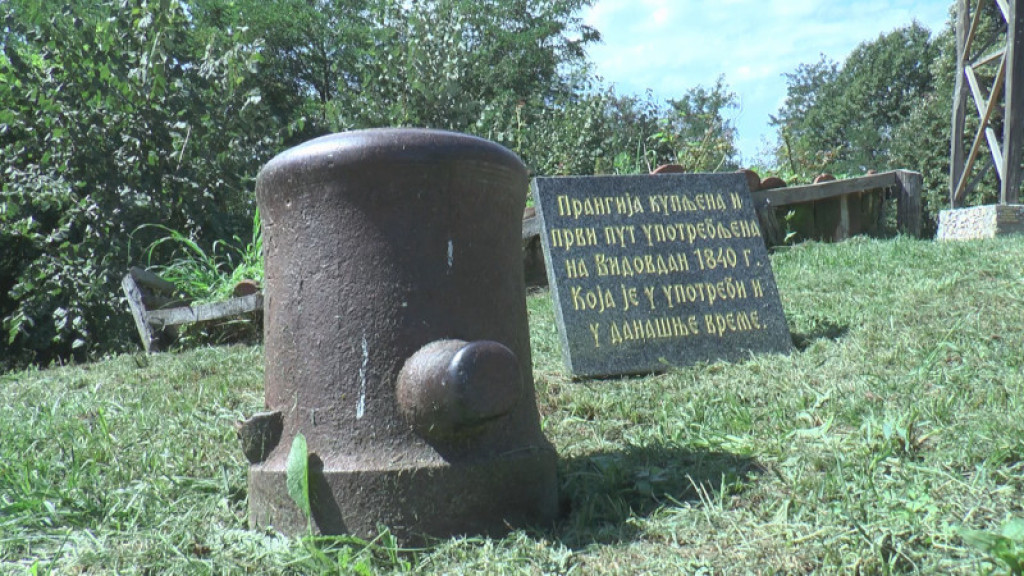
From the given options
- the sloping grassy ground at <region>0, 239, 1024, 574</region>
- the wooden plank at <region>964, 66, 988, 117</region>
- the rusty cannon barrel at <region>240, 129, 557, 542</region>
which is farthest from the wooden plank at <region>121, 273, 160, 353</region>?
the wooden plank at <region>964, 66, 988, 117</region>

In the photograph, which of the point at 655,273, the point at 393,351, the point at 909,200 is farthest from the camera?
the point at 909,200

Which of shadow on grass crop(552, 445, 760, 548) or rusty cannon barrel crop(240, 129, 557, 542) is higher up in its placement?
rusty cannon barrel crop(240, 129, 557, 542)

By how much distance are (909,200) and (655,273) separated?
5.14 meters

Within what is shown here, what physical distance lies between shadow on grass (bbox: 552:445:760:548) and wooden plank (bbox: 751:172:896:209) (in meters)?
5.09

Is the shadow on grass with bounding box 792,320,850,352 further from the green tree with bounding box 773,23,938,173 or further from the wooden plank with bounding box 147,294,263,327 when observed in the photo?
the green tree with bounding box 773,23,938,173

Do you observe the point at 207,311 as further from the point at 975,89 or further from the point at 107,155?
the point at 975,89

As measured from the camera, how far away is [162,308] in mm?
6195

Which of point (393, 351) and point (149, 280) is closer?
point (393, 351)

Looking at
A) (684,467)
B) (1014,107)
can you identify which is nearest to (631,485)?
(684,467)

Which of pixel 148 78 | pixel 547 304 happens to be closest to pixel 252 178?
pixel 148 78

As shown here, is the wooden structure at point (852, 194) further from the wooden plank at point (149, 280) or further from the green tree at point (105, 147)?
the wooden plank at point (149, 280)

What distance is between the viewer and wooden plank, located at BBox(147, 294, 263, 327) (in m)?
5.58

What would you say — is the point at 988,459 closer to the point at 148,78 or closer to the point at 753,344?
the point at 753,344

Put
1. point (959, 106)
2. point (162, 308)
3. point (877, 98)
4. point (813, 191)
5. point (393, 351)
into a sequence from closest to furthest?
point (393, 351) → point (162, 308) → point (813, 191) → point (959, 106) → point (877, 98)
